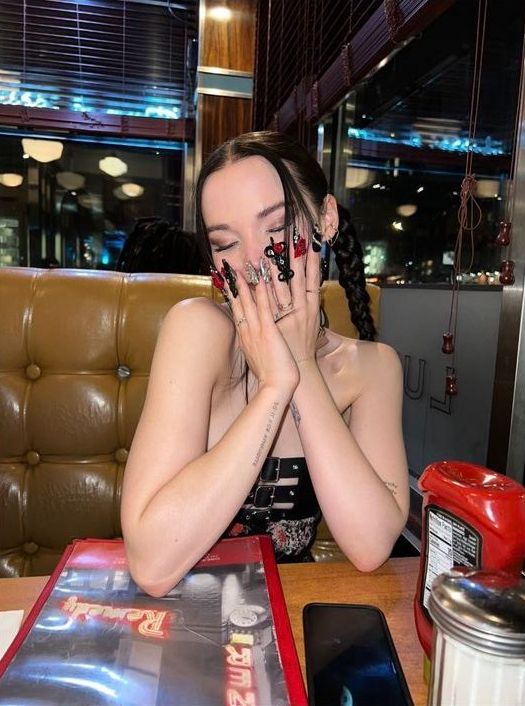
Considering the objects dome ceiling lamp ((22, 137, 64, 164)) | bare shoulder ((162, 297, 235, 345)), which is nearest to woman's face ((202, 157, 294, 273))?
bare shoulder ((162, 297, 235, 345))

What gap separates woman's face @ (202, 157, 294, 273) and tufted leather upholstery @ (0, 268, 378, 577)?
42 cm

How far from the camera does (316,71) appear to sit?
109 inches

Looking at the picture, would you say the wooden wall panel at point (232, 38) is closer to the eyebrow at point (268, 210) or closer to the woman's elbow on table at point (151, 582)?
the eyebrow at point (268, 210)

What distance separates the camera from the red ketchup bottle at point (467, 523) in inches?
22.1

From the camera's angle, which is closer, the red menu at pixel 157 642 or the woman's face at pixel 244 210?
the red menu at pixel 157 642

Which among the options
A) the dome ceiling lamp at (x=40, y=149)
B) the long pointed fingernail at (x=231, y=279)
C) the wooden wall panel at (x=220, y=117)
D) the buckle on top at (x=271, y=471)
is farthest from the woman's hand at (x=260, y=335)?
the dome ceiling lamp at (x=40, y=149)

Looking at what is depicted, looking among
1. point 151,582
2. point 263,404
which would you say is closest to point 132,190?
point 263,404

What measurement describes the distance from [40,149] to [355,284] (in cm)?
347

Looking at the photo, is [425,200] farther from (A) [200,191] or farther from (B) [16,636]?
(B) [16,636]

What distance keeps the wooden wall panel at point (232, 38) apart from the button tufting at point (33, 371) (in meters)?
3.15

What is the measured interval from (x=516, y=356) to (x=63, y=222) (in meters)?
3.59

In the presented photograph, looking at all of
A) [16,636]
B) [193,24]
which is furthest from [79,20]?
[16,636]

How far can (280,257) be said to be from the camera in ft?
3.36

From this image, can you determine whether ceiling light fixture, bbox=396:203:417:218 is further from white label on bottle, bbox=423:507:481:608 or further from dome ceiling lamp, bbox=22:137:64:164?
dome ceiling lamp, bbox=22:137:64:164
